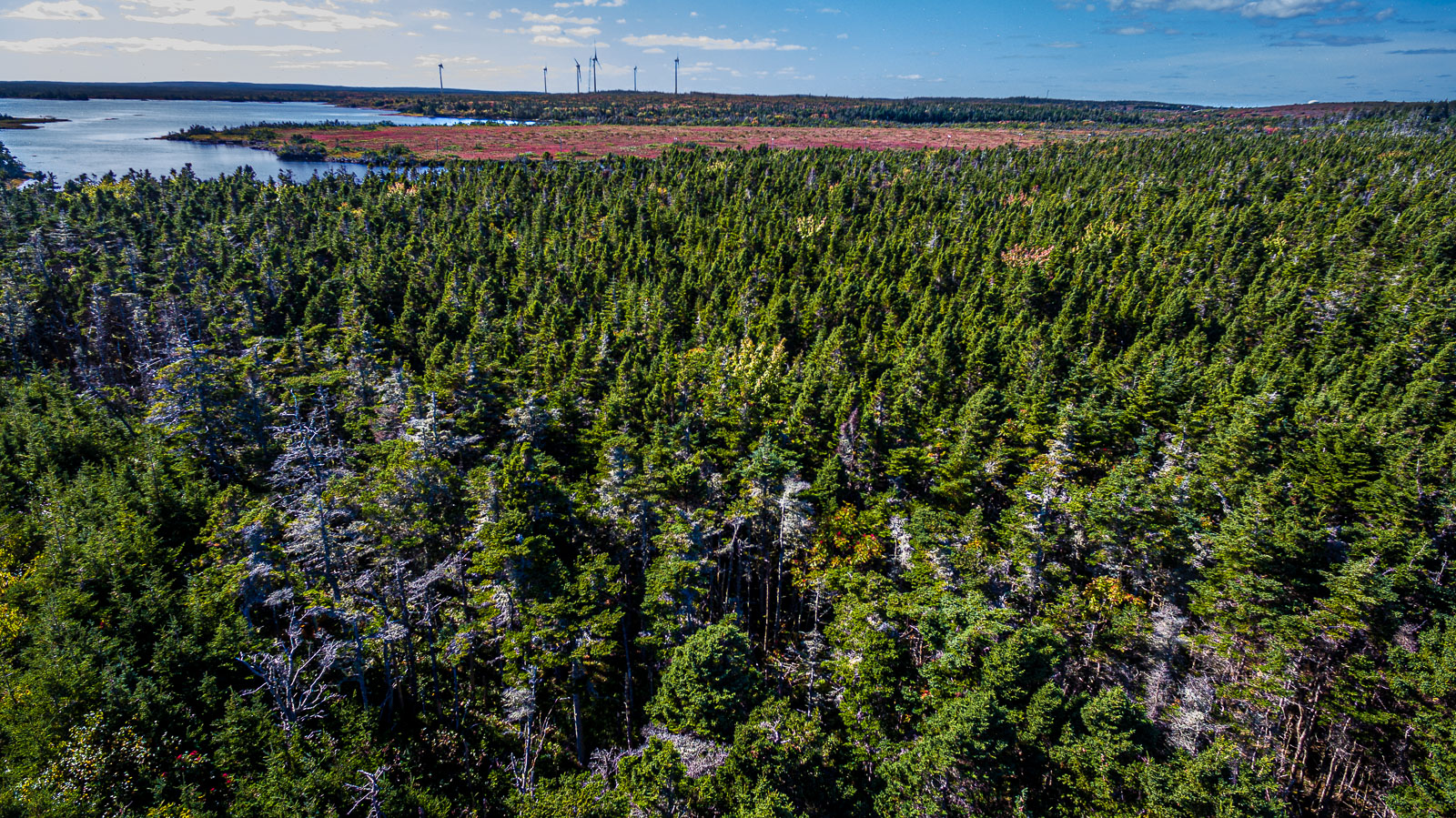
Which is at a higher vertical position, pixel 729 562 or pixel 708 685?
pixel 708 685

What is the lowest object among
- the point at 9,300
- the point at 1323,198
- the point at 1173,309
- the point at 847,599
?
the point at 847,599

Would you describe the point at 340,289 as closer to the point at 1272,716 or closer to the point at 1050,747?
the point at 1050,747

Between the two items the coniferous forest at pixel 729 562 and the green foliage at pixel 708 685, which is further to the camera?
the coniferous forest at pixel 729 562

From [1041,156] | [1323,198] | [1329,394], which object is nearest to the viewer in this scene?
[1329,394]

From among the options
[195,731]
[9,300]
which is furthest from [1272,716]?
[9,300]

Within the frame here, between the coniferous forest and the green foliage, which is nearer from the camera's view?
the green foliage

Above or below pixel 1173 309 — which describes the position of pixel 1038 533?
below

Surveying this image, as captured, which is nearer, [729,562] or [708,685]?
[708,685]

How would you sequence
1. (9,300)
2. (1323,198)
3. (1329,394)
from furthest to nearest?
(1323,198), (9,300), (1329,394)
